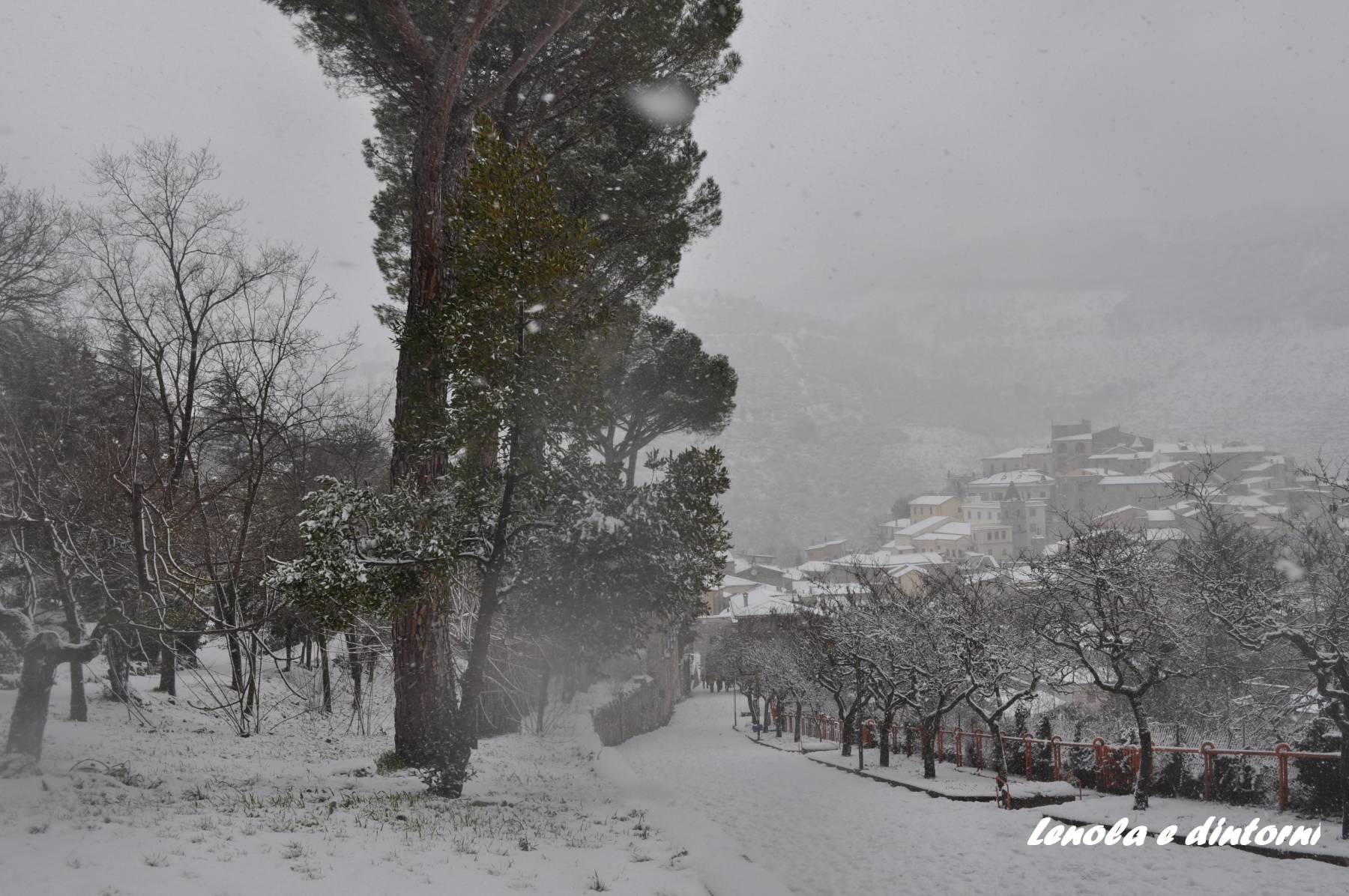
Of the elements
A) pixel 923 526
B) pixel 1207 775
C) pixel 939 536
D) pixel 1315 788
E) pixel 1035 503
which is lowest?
pixel 1207 775

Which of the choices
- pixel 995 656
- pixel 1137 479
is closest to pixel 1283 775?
pixel 995 656

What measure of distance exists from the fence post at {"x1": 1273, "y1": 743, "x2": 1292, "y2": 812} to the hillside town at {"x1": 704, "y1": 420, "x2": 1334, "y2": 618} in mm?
62189

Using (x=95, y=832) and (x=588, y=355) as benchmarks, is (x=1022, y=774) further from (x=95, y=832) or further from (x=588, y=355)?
(x=95, y=832)

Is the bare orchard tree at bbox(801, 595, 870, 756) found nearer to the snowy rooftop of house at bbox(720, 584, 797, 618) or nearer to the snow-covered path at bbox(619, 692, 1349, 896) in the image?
the snow-covered path at bbox(619, 692, 1349, 896)

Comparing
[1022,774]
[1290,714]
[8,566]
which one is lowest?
[1022,774]

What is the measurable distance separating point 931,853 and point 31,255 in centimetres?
1646

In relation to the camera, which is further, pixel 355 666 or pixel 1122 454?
pixel 1122 454

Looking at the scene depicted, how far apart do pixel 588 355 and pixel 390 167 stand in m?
7.96

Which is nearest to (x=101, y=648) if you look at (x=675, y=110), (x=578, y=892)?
(x=578, y=892)

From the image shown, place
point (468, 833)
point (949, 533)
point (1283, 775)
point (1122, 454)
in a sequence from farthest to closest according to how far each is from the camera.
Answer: point (1122, 454), point (949, 533), point (1283, 775), point (468, 833)

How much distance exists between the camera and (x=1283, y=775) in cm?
1172

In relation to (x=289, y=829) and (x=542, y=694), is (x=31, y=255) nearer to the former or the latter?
(x=289, y=829)

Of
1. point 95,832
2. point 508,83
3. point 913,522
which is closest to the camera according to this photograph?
point 95,832

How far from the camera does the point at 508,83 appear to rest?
1188 centimetres
